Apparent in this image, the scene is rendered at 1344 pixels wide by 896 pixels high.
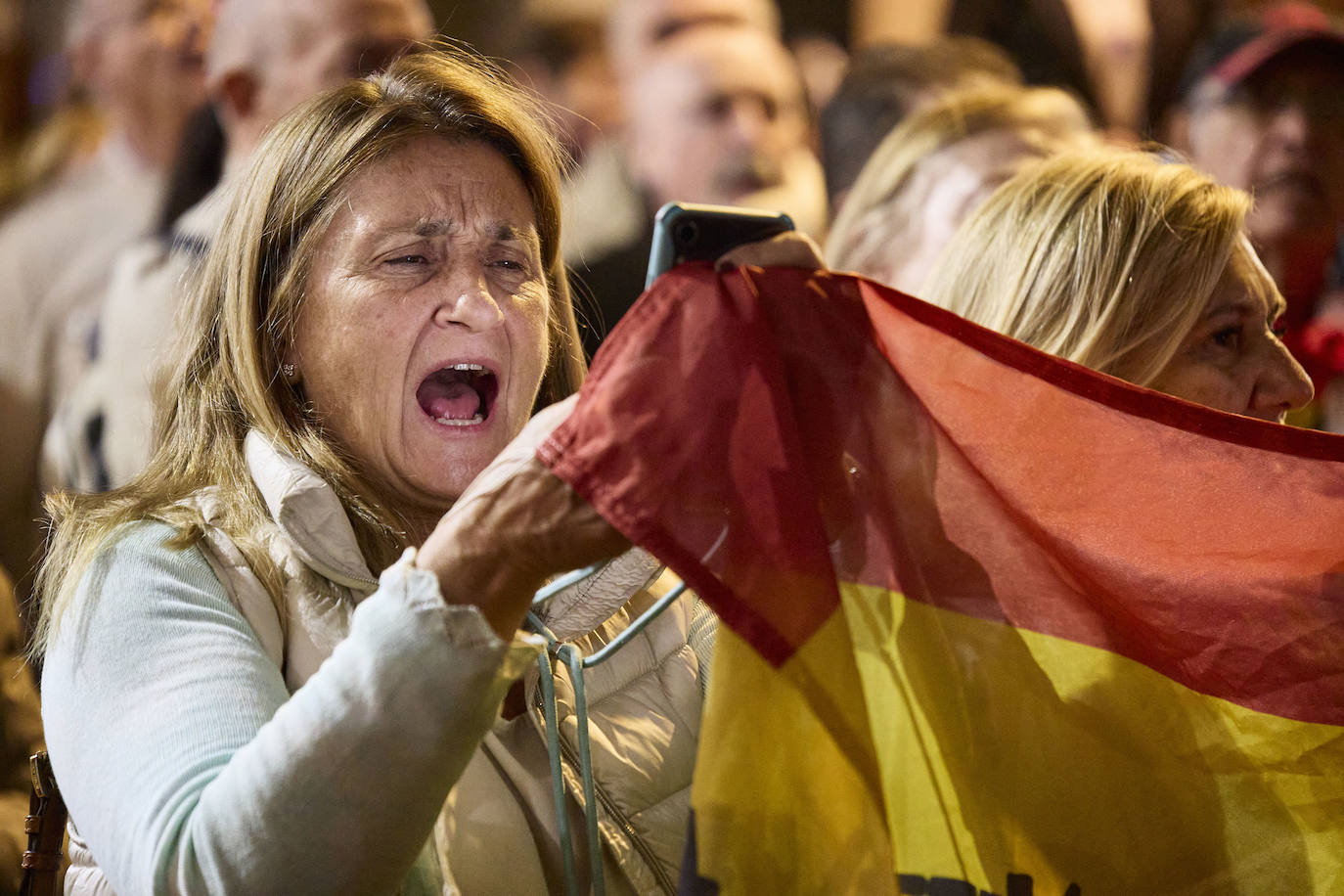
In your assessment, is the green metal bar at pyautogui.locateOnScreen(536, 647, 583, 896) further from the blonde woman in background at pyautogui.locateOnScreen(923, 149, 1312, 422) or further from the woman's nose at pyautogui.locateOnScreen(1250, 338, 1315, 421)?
the woman's nose at pyautogui.locateOnScreen(1250, 338, 1315, 421)

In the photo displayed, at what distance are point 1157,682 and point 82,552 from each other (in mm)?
887

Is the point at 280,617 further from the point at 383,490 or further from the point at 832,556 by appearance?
the point at 832,556

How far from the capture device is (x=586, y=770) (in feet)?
3.46

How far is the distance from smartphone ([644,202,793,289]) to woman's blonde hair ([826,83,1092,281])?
142 cm

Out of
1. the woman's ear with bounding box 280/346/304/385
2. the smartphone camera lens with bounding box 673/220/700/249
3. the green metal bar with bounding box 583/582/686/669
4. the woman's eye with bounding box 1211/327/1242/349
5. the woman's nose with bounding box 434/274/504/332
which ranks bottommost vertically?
the green metal bar with bounding box 583/582/686/669

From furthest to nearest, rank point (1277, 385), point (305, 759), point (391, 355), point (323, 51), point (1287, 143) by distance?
point (1287, 143) → point (323, 51) → point (1277, 385) → point (391, 355) → point (305, 759)

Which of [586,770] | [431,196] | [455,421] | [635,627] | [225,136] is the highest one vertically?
[431,196]

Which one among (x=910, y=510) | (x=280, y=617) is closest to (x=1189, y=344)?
(x=910, y=510)

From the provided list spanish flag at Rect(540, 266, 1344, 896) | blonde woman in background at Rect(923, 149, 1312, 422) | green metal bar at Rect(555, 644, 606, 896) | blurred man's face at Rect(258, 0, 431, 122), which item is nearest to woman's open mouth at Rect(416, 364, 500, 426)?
green metal bar at Rect(555, 644, 606, 896)

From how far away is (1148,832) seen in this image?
96 centimetres

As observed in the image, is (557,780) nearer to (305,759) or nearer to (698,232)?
(305,759)

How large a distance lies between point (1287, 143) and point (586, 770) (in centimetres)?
242

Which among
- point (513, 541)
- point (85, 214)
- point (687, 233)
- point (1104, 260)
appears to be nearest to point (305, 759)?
A: point (513, 541)

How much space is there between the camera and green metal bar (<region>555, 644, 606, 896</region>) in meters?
1.02
